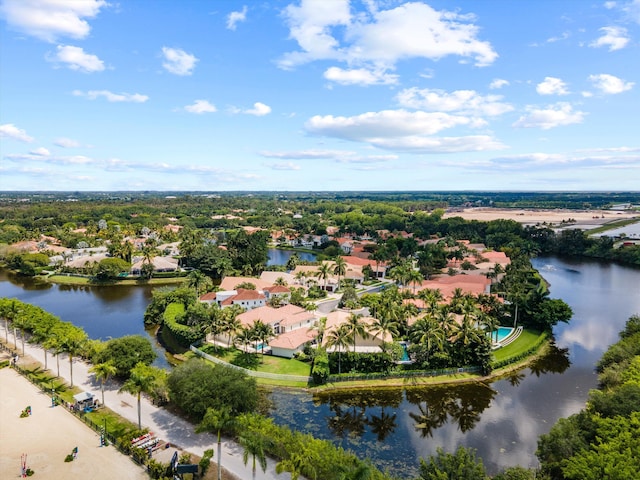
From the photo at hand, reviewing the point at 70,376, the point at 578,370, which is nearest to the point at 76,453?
the point at 70,376

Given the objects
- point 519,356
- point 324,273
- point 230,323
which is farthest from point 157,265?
point 519,356

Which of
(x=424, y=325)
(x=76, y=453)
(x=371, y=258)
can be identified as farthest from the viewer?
(x=371, y=258)

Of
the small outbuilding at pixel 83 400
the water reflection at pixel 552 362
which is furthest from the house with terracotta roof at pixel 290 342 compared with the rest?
the water reflection at pixel 552 362

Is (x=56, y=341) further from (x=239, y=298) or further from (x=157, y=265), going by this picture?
(x=157, y=265)

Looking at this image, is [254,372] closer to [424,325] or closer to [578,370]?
[424,325]

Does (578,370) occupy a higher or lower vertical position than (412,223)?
lower

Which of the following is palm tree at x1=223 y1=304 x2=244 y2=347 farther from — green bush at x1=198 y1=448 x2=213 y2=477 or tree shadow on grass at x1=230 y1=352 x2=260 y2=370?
green bush at x1=198 y1=448 x2=213 y2=477
